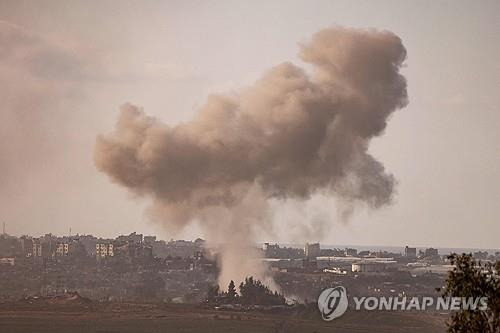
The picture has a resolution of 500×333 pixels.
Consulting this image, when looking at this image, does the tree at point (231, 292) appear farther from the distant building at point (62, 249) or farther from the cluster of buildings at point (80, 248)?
the distant building at point (62, 249)

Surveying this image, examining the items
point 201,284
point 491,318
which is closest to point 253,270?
point 201,284

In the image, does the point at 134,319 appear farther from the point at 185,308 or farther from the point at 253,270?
the point at 253,270

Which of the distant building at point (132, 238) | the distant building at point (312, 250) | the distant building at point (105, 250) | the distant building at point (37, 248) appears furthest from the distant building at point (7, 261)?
the distant building at point (312, 250)

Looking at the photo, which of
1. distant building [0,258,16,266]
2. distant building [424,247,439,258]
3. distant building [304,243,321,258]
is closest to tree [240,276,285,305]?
distant building [0,258,16,266]

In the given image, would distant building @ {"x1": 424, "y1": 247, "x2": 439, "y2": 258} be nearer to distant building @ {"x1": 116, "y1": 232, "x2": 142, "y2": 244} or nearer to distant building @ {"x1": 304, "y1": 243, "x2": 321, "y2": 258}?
distant building @ {"x1": 304, "y1": 243, "x2": 321, "y2": 258}

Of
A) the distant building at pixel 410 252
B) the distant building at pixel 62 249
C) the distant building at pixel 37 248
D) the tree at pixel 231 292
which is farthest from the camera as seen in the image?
the distant building at pixel 410 252

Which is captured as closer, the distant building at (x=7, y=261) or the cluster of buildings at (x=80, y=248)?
the distant building at (x=7, y=261)

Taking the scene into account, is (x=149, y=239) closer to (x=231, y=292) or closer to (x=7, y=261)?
(x=7, y=261)
